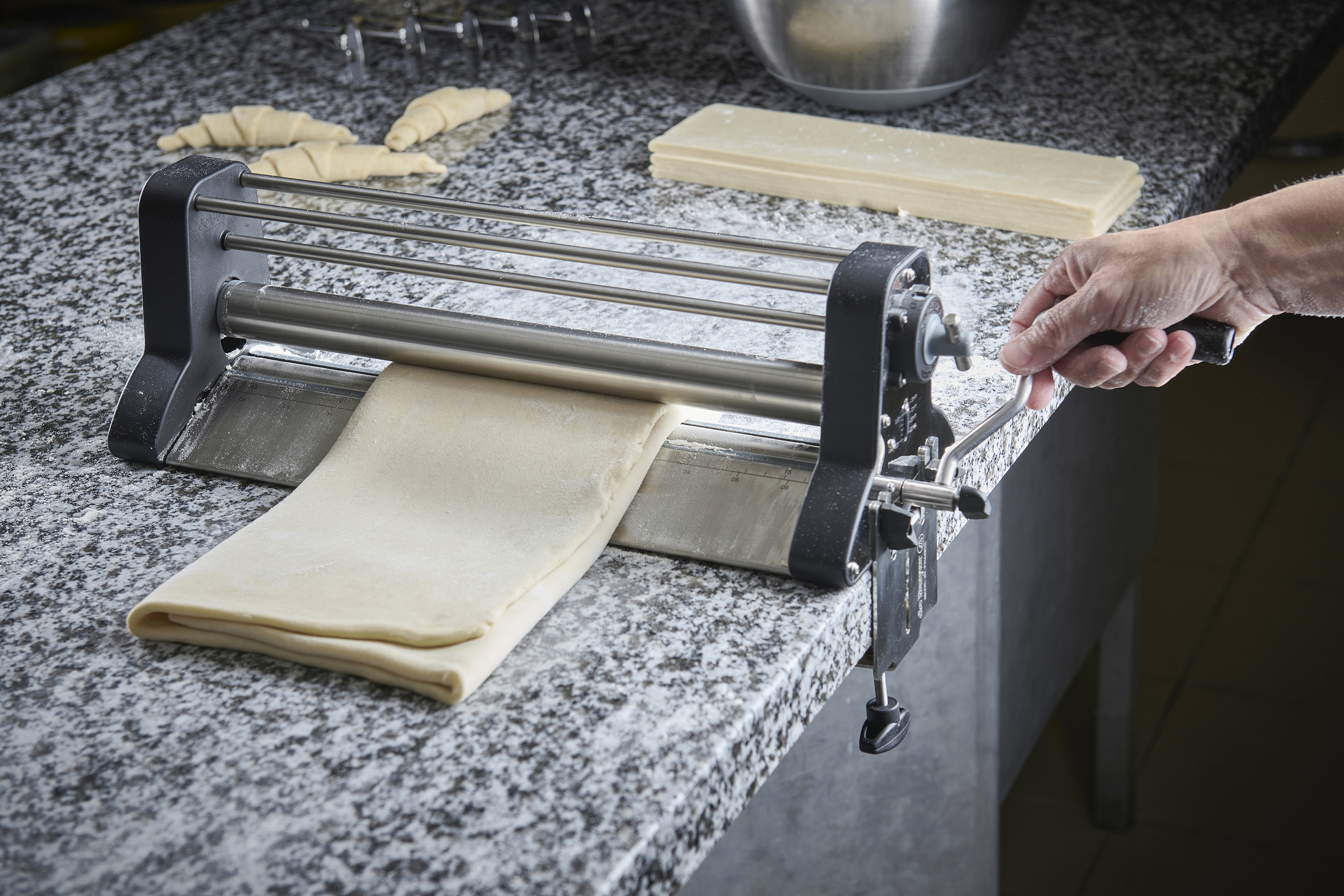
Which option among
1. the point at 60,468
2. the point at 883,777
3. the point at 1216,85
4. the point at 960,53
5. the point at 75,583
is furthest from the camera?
the point at 1216,85

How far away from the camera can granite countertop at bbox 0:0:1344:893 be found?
0.65 metres

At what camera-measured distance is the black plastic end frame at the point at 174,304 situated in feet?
3.15

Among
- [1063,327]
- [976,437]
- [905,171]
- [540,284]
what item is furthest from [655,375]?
[905,171]

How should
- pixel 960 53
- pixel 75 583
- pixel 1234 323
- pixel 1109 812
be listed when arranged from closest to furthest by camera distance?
pixel 75 583
pixel 1234 323
pixel 960 53
pixel 1109 812

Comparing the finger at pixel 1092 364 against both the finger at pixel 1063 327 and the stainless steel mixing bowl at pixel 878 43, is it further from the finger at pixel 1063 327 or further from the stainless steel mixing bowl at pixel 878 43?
the stainless steel mixing bowl at pixel 878 43

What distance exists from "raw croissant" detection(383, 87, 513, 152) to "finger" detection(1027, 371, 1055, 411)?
34.6 inches

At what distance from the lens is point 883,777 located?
141cm

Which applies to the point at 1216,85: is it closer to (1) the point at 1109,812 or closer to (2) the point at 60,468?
(1) the point at 1109,812

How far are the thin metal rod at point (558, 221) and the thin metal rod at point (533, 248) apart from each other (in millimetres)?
15

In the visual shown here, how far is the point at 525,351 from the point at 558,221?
0.09 meters

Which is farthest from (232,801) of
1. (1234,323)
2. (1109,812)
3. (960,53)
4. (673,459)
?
(1109,812)

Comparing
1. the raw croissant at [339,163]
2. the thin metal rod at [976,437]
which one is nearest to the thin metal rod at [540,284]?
the thin metal rod at [976,437]

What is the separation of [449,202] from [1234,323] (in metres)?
0.67

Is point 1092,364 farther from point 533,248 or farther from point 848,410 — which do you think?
point 533,248
